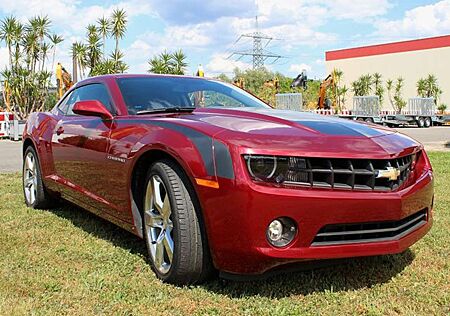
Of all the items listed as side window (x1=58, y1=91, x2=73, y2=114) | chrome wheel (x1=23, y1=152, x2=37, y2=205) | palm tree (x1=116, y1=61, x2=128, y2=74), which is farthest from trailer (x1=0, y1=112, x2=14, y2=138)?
side window (x1=58, y1=91, x2=73, y2=114)

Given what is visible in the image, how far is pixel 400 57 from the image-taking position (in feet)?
158

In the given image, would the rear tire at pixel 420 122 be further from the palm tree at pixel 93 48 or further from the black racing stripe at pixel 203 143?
the black racing stripe at pixel 203 143

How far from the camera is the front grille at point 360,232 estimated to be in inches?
104

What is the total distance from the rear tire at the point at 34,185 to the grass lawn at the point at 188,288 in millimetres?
1122

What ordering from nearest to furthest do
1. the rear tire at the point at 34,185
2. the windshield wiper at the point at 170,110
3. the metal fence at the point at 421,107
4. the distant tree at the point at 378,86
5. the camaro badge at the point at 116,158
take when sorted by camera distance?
1. the camaro badge at the point at 116,158
2. the windshield wiper at the point at 170,110
3. the rear tire at the point at 34,185
4. the metal fence at the point at 421,107
5. the distant tree at the point at 378,86

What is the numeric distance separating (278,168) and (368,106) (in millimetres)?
31036

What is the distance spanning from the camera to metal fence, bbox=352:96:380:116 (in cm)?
3191

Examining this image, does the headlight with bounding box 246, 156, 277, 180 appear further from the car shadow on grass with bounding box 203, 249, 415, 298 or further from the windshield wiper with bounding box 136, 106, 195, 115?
the windshield wiper with bounding box 136, 106, 195, 115

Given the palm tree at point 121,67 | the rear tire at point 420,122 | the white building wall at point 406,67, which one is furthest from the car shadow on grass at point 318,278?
the white building wall at point 406,67

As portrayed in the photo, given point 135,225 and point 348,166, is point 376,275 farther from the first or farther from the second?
point 135,225

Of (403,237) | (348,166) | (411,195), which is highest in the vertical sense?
(348,166)

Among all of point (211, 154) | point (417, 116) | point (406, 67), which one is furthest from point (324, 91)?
point (211, 154)

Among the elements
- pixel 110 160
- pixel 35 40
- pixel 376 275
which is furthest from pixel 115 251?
pixel 35 40

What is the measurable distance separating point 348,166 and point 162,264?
4.18ft
